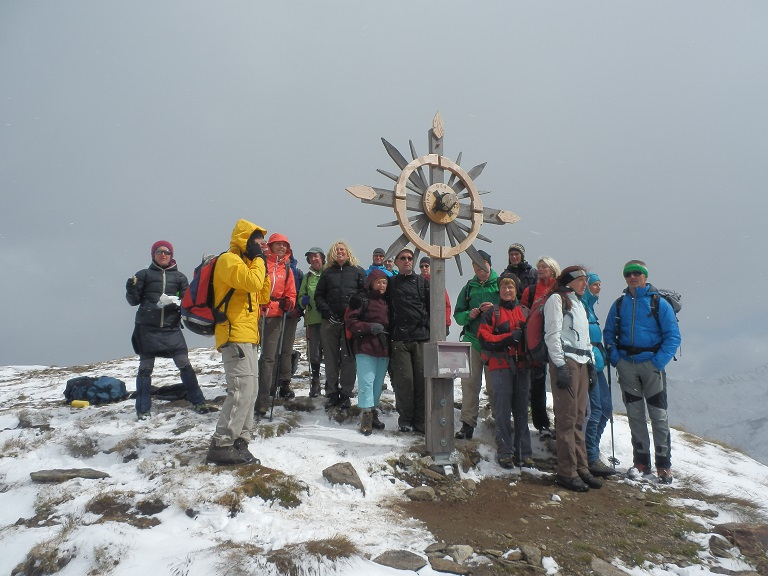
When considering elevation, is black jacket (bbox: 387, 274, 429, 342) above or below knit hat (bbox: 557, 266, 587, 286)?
below

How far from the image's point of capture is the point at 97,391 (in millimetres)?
7516

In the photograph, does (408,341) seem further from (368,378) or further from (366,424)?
(366,424)

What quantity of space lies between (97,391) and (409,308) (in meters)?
5.72

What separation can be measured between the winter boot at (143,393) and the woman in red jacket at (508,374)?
16.4 feet

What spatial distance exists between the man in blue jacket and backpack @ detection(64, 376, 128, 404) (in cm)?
823

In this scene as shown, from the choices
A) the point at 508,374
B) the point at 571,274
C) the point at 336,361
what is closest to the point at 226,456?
the point at 336,361

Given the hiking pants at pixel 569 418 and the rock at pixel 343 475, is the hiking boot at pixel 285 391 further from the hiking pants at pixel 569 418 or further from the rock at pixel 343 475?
the hiking pants at pixel 569 418

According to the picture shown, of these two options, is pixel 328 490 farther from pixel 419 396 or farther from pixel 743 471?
pixel 743 471

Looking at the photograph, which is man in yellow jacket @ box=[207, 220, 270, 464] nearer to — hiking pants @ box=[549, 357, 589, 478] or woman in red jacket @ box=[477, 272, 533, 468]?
woman in red jacket @ box=[477, 272, 533, 468]

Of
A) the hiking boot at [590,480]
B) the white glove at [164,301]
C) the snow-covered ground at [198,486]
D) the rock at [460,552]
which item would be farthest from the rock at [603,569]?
the white glove at [164,301]

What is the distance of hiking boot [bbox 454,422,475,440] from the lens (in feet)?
21.5

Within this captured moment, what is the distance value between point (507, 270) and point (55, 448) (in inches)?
276

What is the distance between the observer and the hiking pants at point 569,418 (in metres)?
5.34

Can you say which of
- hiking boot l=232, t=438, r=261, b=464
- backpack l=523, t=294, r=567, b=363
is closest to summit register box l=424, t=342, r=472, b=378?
backpack l=523, t=294, r=567, b=363
